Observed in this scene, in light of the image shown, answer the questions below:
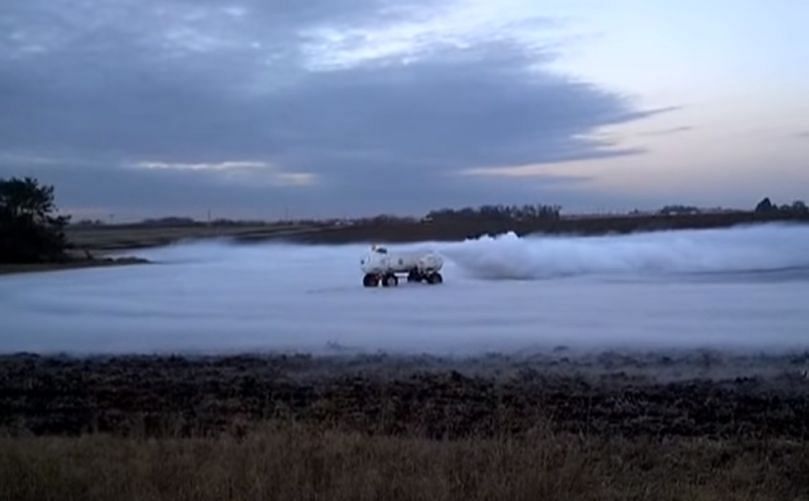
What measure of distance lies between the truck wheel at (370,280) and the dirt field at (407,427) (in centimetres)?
2665

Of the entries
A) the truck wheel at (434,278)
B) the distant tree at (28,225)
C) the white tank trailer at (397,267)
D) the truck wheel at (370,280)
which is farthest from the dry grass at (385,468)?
the distant tree at (28,225)

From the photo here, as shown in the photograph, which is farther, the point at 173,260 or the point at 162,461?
Result: the point at 173,260

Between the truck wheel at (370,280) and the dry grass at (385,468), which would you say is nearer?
the dry grass at (385,468)

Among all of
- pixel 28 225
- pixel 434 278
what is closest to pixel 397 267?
pixel 434 278

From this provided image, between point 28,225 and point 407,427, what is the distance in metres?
72.0

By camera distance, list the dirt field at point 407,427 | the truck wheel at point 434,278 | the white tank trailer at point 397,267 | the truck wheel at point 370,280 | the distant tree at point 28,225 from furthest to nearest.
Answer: the distant tree at point 28,225 < the truck wheel at point 434,278 < the white tank trailer at point 397,267 < the truck wheel at point 370,280 < the dirt field at point 407,427

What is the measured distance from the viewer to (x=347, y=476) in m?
9.38

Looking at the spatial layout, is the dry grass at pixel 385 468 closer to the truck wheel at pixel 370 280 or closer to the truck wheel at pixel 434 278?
the truck wheel at pixel 370 280

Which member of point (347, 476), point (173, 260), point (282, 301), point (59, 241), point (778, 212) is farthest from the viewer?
point (778, 212)

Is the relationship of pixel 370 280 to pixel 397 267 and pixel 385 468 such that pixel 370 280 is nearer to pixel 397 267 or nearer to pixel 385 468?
pixel 397 267

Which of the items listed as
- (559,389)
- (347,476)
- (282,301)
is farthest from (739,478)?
(282,301)

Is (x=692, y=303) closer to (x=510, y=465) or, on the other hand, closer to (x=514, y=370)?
(x=514, y=370)

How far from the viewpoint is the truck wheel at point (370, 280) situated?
5156 centimetres

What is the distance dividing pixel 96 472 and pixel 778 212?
326 feet
